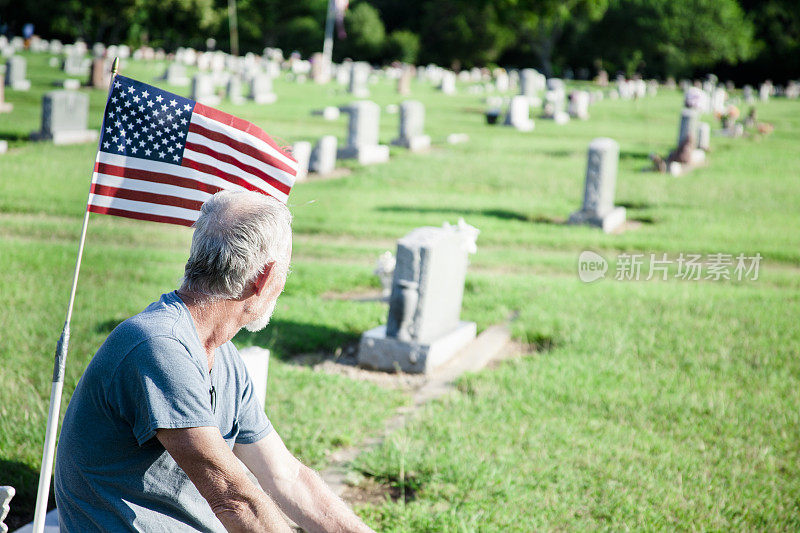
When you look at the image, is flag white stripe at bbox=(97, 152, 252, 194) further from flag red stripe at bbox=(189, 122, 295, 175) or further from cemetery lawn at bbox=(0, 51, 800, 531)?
cemetery lawn at bbox=(0, 51, 800, 531)

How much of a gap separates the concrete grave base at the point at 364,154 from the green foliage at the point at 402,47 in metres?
49.0

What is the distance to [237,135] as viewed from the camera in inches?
120

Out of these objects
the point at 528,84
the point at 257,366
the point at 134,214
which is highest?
the point at 528,84

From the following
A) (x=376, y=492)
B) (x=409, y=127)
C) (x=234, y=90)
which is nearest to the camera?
(x=376, y=492)

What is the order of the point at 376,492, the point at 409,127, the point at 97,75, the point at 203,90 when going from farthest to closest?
the point at 97,75 → the point at 203,90 → the point at 409,127 → the point at 376,492

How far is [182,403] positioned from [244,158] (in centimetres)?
126

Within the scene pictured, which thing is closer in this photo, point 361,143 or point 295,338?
point 295,338

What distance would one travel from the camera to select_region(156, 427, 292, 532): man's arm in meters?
2.09

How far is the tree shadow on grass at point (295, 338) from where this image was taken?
6.43 meters

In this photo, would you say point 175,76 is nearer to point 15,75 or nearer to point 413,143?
point 15,75

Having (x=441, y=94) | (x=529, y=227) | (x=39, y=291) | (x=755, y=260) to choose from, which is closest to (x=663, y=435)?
(x=39, y=291)

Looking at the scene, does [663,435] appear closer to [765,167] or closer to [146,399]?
[146,399]

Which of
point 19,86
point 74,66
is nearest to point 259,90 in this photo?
point 19,86

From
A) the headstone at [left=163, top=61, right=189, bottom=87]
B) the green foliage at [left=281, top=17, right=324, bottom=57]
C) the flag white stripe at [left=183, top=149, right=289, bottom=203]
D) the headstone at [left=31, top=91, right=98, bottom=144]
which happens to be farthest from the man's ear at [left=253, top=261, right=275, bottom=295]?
the green foliage at [left=281, top=17, right=324, bottom=57]
